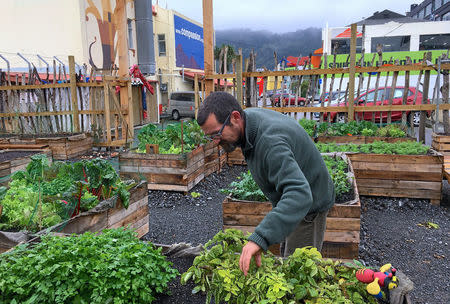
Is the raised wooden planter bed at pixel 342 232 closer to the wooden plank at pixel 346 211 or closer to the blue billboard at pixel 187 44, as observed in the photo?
the wooden plank at pixel 346 211

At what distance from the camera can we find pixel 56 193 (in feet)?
13.1

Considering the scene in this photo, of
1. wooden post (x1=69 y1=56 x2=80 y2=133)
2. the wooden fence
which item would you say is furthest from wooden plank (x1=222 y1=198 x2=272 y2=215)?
wooden post (x1=69 y1=56 x2=80 y2=133)

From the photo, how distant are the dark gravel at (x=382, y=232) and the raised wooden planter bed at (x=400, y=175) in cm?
17

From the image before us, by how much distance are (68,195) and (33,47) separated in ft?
65.3

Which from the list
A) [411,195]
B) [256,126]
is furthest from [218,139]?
[411,195]

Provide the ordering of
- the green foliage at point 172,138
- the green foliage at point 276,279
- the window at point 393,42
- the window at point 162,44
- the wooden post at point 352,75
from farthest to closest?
the window at point 393,42
the window at point 162,44
the wooden post at point 352,75
the green foliage at point 172,138
the green foliage at point 276,279

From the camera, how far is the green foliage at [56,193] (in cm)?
349

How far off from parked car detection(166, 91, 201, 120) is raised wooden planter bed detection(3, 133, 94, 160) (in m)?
15.3

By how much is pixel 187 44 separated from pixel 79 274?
32742 mm

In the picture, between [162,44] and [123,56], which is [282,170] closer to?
[123,56]

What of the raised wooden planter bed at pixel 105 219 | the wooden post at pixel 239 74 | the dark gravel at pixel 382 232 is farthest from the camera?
the wooden post at pixel 239 74

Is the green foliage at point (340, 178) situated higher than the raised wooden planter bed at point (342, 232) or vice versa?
the green foliage at point (340, 178)

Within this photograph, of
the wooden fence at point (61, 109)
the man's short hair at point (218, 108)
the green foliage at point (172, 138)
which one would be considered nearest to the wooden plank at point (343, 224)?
the man's short hair at point (218, 108)

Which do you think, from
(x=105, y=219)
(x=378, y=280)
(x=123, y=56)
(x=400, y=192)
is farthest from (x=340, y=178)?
(x=123, y=56)
